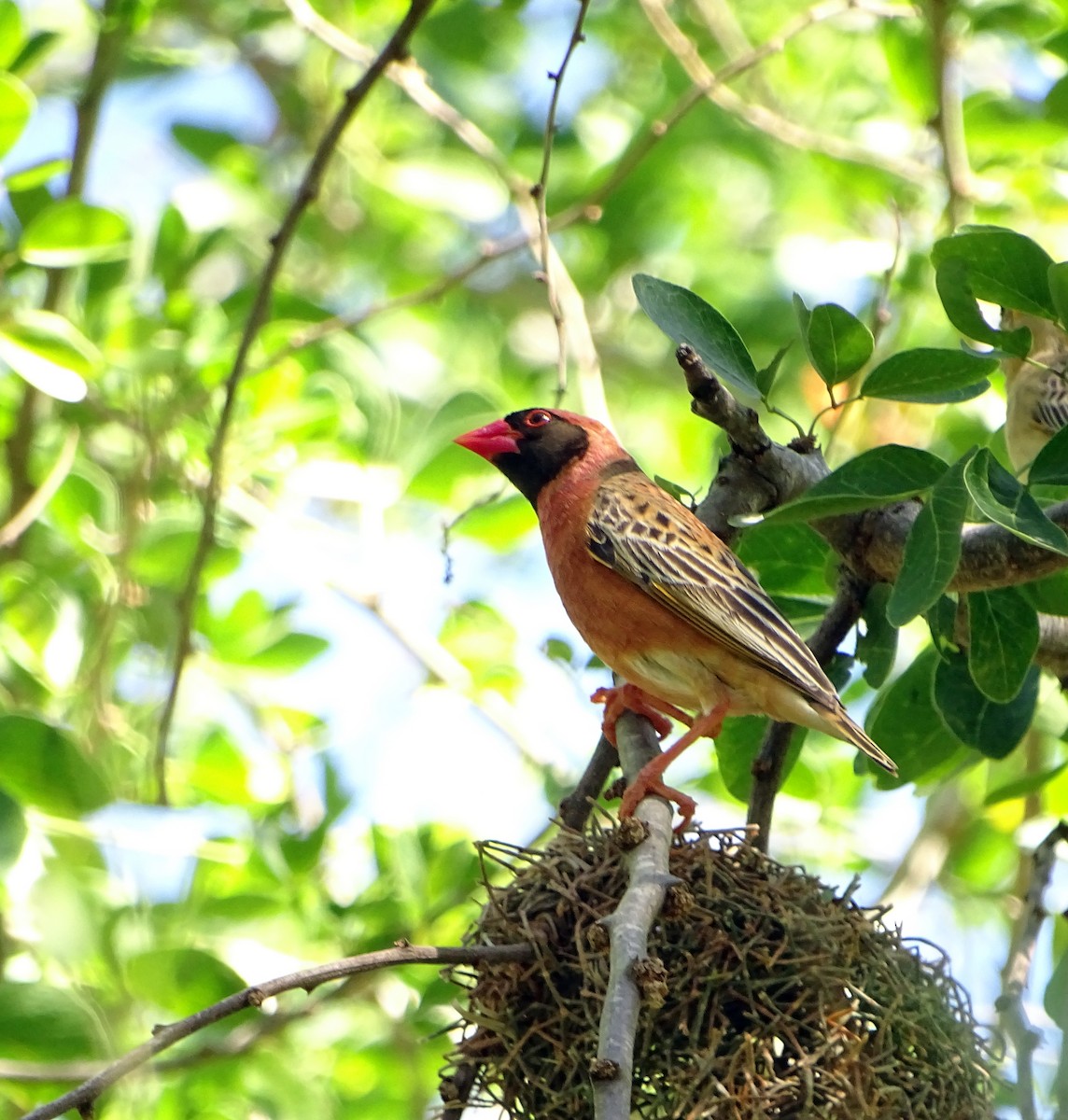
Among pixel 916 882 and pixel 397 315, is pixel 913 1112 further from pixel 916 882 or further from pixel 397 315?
pixel 397 315

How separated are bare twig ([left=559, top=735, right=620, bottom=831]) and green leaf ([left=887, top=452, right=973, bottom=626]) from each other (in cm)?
92

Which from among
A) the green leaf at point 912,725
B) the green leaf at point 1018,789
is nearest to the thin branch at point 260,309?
the green leaf at point 912,725

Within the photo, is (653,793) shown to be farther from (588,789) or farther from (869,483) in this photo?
(869,483)

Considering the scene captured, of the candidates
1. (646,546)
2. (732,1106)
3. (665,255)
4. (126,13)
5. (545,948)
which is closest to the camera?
(732,1106)

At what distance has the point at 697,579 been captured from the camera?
4.29 m

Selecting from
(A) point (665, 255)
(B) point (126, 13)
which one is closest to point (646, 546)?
(B) point (126, 13)

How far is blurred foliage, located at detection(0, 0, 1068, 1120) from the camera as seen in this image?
13.6ft

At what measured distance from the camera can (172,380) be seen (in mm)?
5742

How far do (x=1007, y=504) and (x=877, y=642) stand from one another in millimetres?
889

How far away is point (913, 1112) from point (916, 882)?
9.04ft

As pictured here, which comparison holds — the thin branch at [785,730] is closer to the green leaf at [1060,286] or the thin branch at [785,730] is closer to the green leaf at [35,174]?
the green leaf at [1060,286]

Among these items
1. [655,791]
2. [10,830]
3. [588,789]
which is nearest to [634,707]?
[588,789]

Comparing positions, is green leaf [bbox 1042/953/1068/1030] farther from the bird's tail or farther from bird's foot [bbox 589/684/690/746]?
bird's foot [bbox 589/684/690/746]

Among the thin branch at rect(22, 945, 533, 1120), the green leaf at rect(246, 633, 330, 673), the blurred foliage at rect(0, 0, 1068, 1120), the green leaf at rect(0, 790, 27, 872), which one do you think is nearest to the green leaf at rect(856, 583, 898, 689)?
the blurred foliage at rect(0, 0, 1068, 1120)
